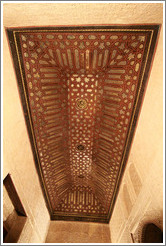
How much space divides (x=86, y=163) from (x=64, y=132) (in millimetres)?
1345

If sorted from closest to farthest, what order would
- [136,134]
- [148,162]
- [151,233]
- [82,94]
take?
[148,162] < [151,233] < [136,134] < [82,94]

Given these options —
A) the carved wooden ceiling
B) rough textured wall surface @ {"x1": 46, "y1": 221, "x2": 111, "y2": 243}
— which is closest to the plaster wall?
the carved wooden ceiling

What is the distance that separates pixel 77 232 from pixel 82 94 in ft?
16.1

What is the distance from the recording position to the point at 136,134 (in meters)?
2.57

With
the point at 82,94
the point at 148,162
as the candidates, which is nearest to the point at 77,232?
the point at 148,162

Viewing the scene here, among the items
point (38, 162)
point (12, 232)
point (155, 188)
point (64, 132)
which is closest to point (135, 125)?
point (155, 188)

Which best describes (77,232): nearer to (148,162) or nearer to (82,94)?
(148,162)

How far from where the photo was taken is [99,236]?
4328 mm

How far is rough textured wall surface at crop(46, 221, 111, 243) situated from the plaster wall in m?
1.64

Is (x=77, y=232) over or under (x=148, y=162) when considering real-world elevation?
under

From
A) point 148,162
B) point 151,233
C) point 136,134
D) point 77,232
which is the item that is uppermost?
point 136,134

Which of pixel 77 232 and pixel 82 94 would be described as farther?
pixel 77 232

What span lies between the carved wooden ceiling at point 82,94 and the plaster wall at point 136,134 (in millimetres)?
146

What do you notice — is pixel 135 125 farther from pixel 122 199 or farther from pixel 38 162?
pixel 38 162
